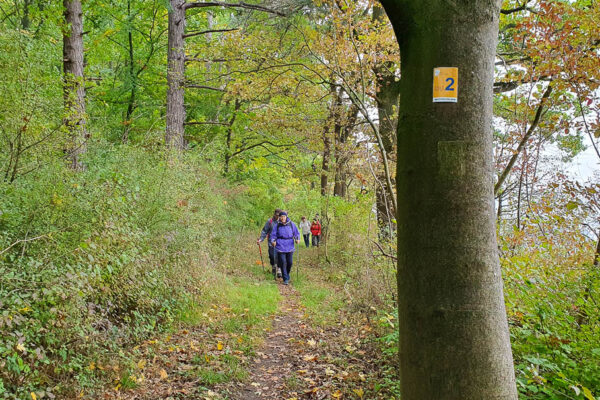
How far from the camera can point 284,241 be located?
35.6 ft

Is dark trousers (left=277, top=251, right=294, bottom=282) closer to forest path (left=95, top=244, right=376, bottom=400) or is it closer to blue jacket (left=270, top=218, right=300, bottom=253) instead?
blue jacket (left=270, top=218, right=300, bottom=253)

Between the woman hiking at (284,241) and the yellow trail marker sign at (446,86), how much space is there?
922 cm

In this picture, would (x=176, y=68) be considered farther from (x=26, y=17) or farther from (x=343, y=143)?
(x=343, y=143)

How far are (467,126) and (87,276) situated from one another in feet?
12.1

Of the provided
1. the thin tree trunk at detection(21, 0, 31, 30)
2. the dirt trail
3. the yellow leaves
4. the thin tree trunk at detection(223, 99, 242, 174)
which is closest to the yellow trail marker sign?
the dirt trail

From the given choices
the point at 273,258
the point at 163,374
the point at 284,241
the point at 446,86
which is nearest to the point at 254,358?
the point at 163,374

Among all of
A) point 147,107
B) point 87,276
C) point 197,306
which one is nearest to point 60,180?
point 87,276

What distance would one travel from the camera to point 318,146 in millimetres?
15719

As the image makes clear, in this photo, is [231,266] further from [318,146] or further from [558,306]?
[558,306]

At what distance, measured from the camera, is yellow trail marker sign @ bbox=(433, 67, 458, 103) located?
181 cm

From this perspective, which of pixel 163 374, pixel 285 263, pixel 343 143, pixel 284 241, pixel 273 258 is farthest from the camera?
pixel 343 143

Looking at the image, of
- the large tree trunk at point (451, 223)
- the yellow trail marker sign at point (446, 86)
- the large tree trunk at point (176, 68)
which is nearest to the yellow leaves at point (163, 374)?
the large tree trunk at point (451, 223)

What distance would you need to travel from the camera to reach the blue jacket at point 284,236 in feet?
35.5

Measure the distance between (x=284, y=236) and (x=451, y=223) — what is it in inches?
366
